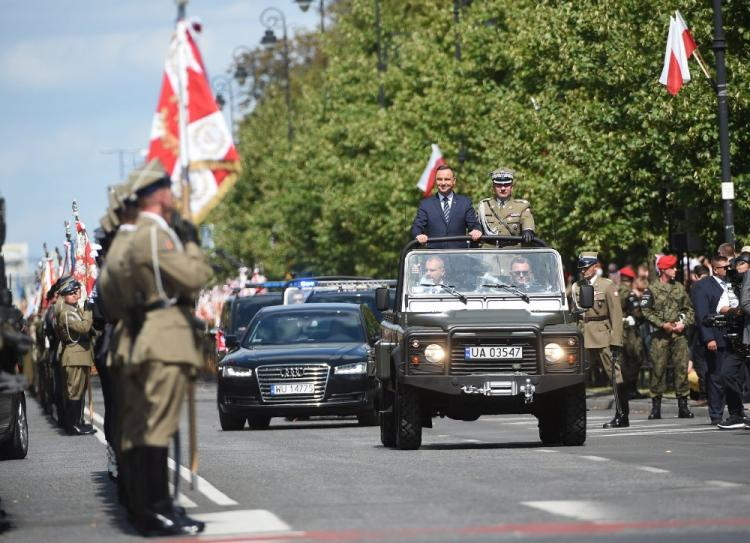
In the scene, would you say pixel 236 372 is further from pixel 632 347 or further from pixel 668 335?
pixel 632 347

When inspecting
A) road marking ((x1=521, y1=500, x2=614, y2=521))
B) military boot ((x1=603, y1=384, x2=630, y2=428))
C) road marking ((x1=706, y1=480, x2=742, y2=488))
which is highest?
road marking ((x1=521, y1=500, x2=614, y2=521))

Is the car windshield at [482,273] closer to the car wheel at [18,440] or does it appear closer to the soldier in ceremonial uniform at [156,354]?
the car wheel at [18,440]

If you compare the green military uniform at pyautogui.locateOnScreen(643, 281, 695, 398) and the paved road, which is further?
the green military uniform at pyautogui.locateOnScreen(643, 281, 695, 398)

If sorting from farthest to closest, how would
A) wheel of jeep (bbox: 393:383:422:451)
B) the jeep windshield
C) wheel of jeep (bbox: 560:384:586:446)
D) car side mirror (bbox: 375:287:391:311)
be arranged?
the jeep windshield
car side mirror (bbox: 375:287:391:311)
wheel of jeep (bbox: 560:384:586:446)
wheel of jeep (bbox: 393:383:422:451)

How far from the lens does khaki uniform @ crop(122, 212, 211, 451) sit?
10891 millimetres

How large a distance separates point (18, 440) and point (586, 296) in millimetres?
5908

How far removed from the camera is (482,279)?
19.4 meters

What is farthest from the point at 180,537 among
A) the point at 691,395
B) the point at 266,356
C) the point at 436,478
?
the point at 691,395

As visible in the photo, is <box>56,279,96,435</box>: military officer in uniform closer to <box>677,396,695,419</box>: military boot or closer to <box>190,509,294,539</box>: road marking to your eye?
<box>677,396,695,419</box>: military boot

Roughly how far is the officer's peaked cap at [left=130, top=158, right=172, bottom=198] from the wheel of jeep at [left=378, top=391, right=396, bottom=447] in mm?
8091

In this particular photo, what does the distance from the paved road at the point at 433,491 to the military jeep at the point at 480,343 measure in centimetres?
44

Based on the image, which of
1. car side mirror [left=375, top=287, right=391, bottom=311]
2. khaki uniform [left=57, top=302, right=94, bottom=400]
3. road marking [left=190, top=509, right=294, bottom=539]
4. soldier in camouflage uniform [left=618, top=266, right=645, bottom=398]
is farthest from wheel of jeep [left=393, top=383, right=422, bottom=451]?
khaki uniform [left=57, top=302, right=94, bottom=400]

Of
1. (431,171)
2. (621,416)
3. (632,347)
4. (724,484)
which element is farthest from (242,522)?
(431,171)

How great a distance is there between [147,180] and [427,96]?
38.5 metres
